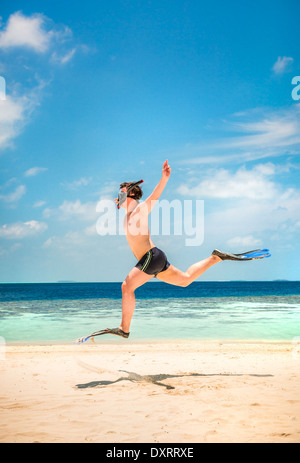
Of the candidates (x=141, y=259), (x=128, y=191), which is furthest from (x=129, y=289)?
(x=128, y=191)

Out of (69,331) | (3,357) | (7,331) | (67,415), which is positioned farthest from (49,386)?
(7,331)

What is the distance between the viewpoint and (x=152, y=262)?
542 centimetres

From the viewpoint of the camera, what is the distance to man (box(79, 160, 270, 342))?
17.7 feet

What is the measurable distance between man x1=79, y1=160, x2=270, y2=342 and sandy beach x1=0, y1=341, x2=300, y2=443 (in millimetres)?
948

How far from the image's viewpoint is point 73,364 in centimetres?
775

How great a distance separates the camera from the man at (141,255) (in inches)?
213

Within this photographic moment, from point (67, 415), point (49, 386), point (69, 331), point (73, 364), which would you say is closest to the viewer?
point (67, 415)

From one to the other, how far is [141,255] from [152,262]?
0.20 meters

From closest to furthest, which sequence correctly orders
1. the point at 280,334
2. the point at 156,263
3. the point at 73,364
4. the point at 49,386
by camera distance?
the point at 156,263 → the point at 49,386 → the point at 73,364 → the point at 280,334

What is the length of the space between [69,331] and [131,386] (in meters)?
8.76

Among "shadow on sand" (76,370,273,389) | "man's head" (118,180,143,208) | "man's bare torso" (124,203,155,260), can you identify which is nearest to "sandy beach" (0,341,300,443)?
"shadow on sand" (76,370,273,389)

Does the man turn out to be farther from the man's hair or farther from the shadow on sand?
the shadow on sand

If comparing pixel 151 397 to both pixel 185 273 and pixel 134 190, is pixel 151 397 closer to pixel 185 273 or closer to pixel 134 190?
pixel 185 273
